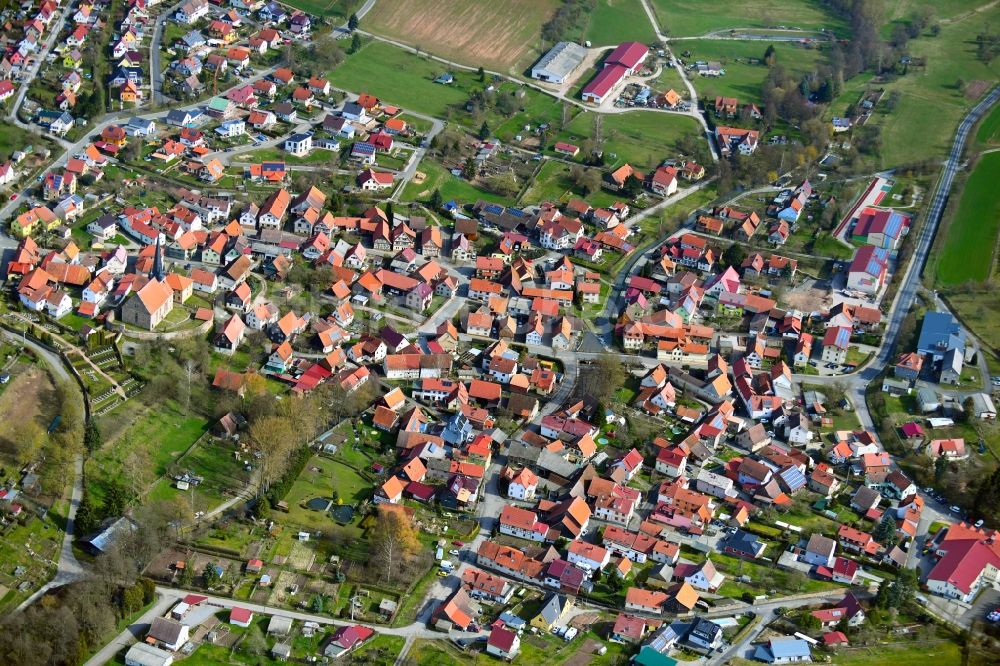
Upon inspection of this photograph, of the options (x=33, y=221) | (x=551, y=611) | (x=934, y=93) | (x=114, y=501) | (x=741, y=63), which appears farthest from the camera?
(x=741, y=63)

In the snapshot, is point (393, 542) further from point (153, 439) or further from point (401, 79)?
point (401, 79)

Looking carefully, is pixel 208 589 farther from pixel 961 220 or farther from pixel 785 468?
pixel 961 220

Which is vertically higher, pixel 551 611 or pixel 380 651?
pixel 551 611

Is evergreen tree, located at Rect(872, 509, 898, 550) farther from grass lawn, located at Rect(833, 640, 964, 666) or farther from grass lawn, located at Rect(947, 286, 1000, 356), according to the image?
grass lawn, located at Rect(947, 286, 1000, 356)

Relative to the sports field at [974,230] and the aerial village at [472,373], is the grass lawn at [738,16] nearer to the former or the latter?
the aerial village at [472,373]

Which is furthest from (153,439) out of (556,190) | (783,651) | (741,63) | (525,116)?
(741,63)

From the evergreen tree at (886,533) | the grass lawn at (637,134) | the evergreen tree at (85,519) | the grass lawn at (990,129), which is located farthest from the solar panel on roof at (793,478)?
the grass lawn at (990,129)
